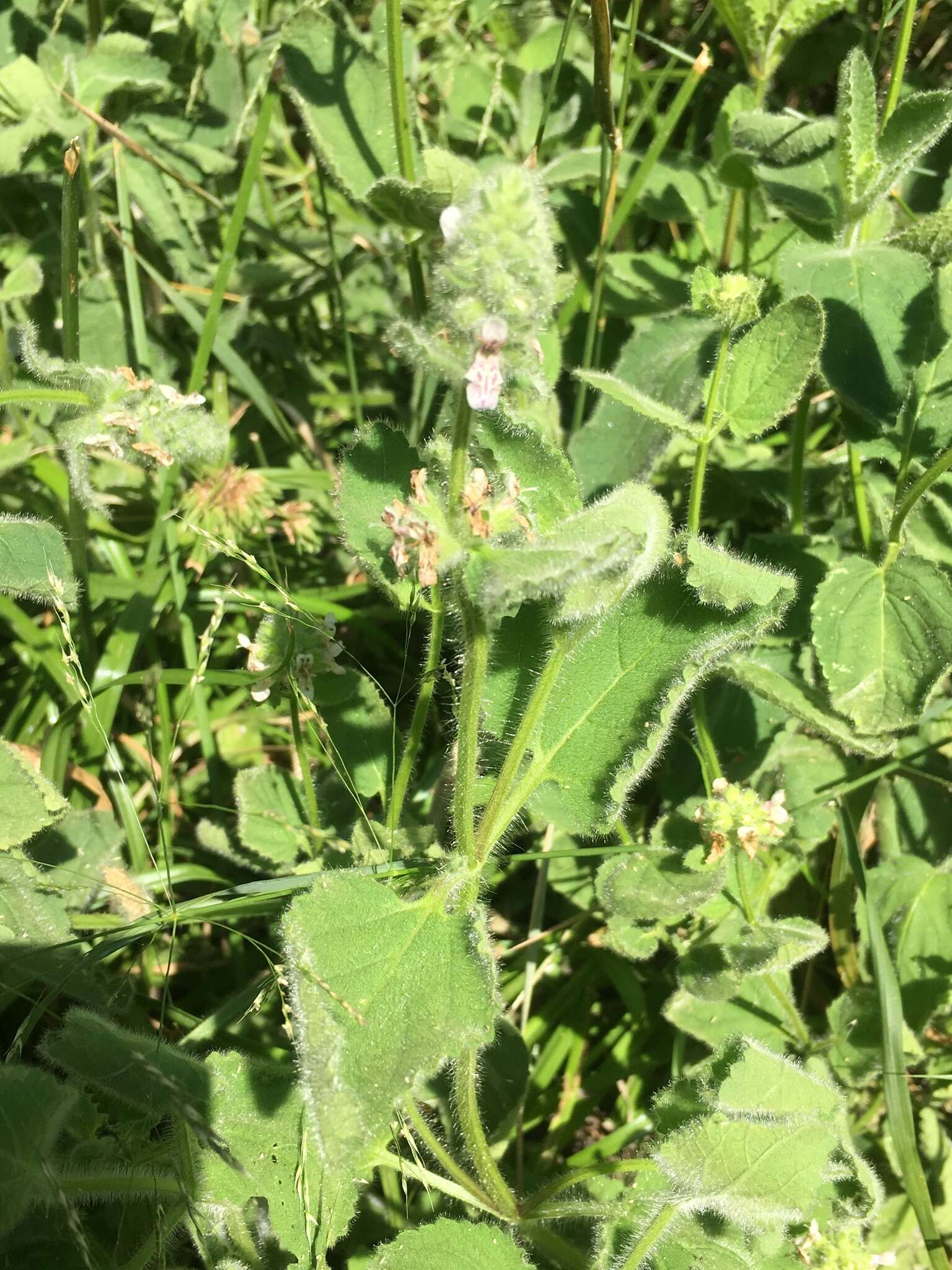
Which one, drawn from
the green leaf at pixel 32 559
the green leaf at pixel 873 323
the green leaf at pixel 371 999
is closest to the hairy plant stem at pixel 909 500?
the green leaf at pixel 873 323

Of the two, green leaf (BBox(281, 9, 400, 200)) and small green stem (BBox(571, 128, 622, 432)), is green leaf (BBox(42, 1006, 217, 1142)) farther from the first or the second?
green leaf (BBox(281, 9, 400, 200))

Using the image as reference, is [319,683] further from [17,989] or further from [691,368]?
[691,368]

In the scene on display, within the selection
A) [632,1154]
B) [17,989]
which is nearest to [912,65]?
[632,1154]

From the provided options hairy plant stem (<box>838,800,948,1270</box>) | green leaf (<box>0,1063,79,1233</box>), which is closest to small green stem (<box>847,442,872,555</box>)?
hairy plant stem (<box>838,800,948,1270</box>)

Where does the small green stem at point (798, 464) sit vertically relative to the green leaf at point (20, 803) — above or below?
above

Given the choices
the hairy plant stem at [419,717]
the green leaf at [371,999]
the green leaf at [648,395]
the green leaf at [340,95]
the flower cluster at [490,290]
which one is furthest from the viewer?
the green leaf at [340,95]

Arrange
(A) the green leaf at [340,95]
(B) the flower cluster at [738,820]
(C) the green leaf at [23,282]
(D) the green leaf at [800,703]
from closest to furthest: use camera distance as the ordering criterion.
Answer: (B) the flower cluster at [738,820] → (D) the green leaf at [800,703] → (A) the green leaf at [340,95] → (C) the green leaf at [23,282]

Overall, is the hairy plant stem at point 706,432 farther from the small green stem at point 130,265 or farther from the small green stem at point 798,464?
the small green stem at point 130,265

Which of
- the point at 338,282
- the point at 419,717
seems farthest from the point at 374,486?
the point at 338,282
